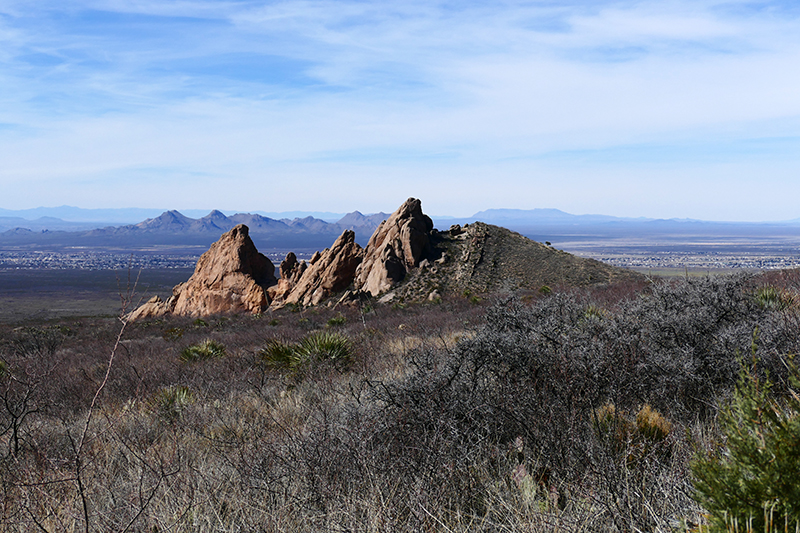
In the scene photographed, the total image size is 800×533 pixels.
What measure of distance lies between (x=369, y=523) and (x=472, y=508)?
2.27 ft

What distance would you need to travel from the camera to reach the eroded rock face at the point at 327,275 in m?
35.2

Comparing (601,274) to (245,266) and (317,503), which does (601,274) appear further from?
(317,503)

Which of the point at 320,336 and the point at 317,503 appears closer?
the point at 317,503

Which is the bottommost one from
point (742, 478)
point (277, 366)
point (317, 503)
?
point (277, 366)

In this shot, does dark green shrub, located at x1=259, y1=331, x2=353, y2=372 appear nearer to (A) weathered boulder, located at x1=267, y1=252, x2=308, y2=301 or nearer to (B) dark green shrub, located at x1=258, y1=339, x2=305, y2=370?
(B) dark green shrub, located at x1=258, y1=339, x2=305, y2=370

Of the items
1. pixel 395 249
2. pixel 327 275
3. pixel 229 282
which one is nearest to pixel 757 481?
pixel 395 249

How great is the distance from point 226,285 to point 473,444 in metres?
38.7

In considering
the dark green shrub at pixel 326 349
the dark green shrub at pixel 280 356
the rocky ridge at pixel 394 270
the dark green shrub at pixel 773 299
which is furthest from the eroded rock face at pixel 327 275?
the dark green shrub at pixel 773 299

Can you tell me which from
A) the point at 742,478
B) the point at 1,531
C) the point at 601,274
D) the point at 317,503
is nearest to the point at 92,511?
the point at 1,531

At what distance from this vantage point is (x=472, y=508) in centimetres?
309

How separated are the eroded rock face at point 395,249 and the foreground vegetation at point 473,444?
2653 centimetres

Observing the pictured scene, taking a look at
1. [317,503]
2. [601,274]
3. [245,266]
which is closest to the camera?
[317,503]

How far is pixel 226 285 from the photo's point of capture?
130ft

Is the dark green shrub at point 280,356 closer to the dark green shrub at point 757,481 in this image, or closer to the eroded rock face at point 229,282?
the dark green shrub at point 757,481
